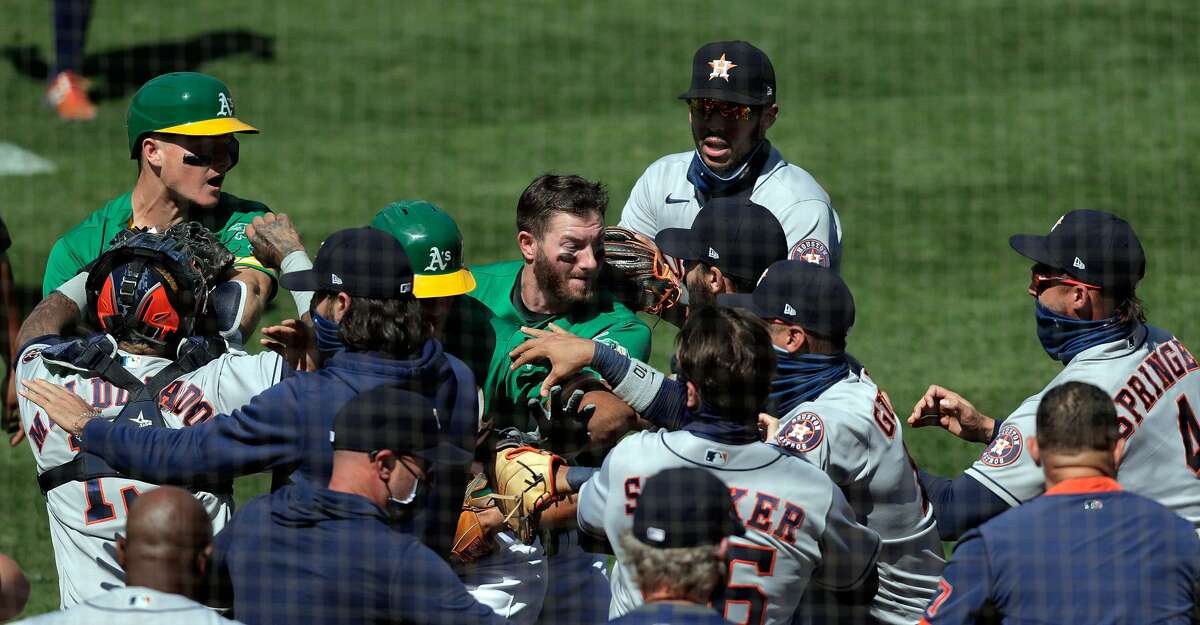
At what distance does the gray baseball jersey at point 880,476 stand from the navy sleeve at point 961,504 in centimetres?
9

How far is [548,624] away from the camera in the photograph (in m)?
5.49

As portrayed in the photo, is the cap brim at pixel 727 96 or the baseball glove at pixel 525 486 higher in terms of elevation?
the cap brim at pixel 727 96

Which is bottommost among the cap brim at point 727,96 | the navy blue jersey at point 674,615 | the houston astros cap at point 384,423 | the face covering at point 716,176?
the navy blue jersey at point 674,615

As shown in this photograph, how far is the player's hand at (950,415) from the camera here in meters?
4.92

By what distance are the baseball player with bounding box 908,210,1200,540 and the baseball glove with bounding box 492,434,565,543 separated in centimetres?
122

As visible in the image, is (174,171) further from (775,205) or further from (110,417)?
(775,205)

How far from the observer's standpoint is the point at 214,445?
400cm

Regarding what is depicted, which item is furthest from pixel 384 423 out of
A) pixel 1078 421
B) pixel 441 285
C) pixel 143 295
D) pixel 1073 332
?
pixel 1073 332

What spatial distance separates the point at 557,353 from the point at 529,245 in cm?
70

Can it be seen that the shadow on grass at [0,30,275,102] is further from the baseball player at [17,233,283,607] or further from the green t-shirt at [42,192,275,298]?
the baseball player at [17,233,283,607]

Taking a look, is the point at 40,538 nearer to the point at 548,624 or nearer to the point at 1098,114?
the point at 548,624

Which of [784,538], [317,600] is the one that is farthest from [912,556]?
[317,600]

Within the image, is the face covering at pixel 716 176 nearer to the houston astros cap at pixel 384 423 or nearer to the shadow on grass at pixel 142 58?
the houston astros cap at pixel 384 423

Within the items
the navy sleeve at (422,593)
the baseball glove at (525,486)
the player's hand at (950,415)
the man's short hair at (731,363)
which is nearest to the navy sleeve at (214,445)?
the navy sleeve at (422,593)
